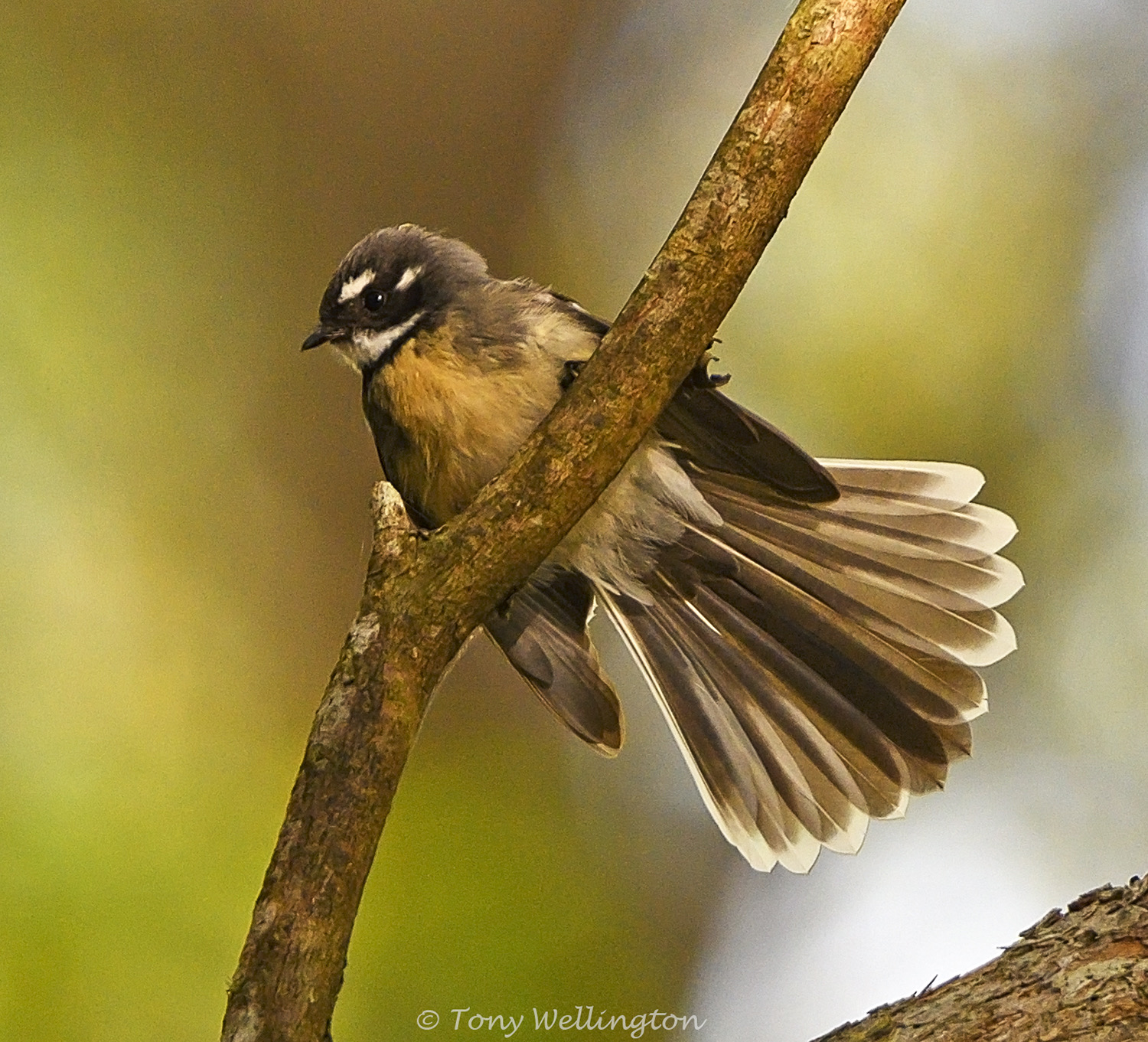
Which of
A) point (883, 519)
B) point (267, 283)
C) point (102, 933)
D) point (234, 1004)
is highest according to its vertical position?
point (267, 283)

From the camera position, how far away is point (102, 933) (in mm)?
2254

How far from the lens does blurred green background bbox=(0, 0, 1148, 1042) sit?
2369 mm

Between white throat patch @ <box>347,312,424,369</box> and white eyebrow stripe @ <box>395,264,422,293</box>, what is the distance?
2.2 inches

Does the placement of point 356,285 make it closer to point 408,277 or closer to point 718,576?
point 408,277

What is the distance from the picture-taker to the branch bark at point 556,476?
4.72 feet

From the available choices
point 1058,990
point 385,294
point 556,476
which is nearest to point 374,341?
point 385,294

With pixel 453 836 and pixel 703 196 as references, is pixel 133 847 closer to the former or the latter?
pixel 453 836

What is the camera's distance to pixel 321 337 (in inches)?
90.7

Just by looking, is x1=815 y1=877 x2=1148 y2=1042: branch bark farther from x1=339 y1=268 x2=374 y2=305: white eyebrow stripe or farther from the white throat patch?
x1=339 y1=268 x2=374 y2=305: white eyebrow stripe

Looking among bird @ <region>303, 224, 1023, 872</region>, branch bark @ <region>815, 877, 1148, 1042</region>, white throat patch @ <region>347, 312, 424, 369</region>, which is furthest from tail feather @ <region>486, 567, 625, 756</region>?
branch bark @ <region>815, 877, 1148, 1042</region>

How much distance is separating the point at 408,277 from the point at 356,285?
0.30 feet

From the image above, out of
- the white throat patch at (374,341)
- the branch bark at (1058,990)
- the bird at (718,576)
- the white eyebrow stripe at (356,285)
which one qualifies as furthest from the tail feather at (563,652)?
the branch bark at (1058,990)

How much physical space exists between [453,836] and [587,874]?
0.89 ft

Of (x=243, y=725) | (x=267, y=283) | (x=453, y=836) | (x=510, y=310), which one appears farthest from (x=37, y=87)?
(x=453, y=836)
